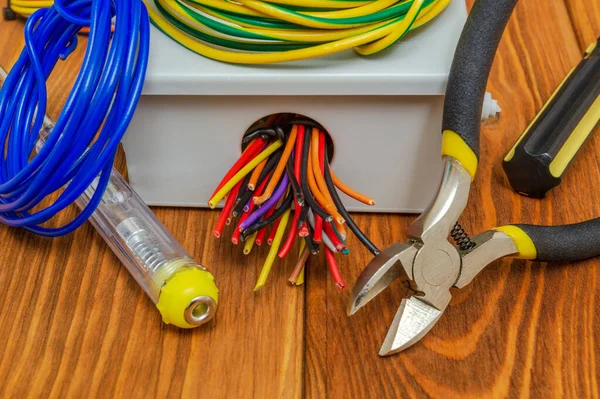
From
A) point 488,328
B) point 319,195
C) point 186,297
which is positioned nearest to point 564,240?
point 488,328

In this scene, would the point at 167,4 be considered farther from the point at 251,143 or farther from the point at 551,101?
the point at 551,101

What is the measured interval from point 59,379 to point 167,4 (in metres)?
0.31

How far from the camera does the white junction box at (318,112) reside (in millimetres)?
635

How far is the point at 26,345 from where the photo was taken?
64 centimetres

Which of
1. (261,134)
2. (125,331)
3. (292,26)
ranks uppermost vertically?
(292,26)

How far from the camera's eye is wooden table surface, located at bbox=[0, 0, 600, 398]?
61 cm

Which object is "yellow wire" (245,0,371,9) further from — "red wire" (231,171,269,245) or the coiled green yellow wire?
"red wire" (231,171,269,245)

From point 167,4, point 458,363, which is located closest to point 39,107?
point 167,4

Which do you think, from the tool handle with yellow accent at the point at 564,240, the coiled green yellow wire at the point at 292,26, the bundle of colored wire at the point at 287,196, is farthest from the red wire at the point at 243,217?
the tool handle with yellow accent at the point at 564,240

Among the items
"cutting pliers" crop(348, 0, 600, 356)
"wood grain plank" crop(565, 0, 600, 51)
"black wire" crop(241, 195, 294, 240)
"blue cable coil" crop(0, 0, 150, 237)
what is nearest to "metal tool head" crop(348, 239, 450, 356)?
"cutting pliers" crop(348, 0, 600, 356)

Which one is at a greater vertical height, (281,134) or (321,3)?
(321,3)

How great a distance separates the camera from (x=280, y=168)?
674 mm

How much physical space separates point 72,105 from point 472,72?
0.31 meters

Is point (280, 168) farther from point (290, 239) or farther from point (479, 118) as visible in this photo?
point (479, 118)
